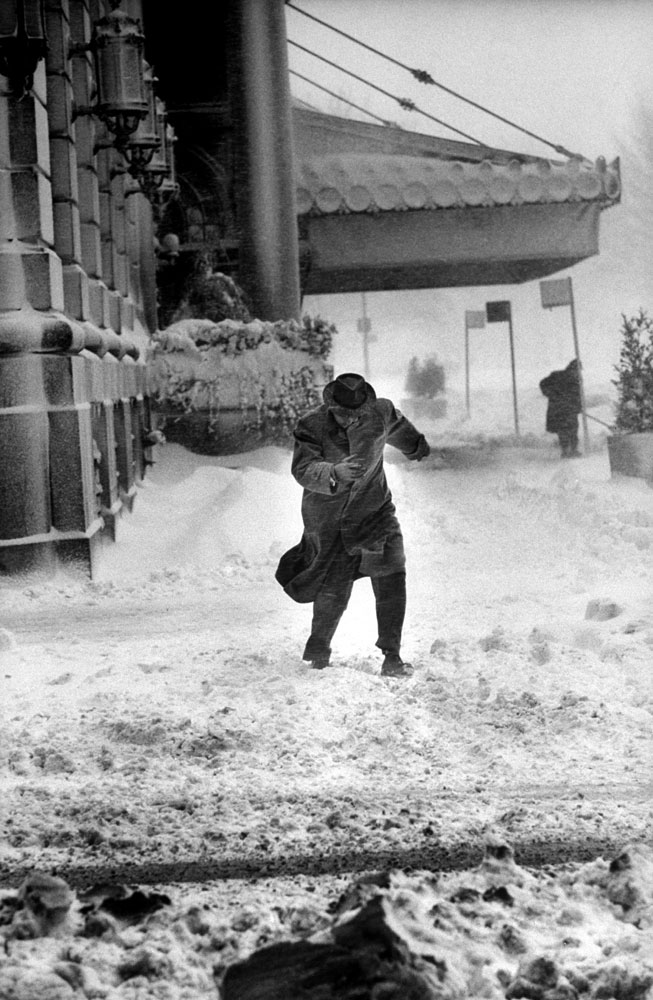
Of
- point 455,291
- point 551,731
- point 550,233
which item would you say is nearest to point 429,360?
point 455,291

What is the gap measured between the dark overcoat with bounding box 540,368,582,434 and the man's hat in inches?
65.4

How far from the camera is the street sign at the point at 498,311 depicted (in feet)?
17.2

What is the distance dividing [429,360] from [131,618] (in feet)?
4.92

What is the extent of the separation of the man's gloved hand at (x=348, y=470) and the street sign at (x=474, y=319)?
5.39 feet

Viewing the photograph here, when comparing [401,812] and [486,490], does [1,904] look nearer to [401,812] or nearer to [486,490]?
[401,812]

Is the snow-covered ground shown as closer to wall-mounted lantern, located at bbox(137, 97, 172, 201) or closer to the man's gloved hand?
the man's gloved hand

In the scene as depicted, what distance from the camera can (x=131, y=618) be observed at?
4.30m

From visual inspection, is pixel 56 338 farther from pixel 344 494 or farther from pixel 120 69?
pixel 344 494

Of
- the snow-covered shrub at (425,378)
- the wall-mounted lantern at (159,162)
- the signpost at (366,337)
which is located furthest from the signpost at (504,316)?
the wall-mounted lantern at (159,162)

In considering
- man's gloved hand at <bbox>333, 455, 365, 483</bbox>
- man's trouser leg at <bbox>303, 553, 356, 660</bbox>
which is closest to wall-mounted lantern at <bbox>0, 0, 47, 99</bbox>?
man's gloved hand at <bbox>333, 455, 365, 483</bbox>

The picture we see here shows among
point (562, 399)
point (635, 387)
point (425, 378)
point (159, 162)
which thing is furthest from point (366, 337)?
point (635, 387)

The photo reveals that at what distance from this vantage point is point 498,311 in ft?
17.7

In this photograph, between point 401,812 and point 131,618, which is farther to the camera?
point 131,618

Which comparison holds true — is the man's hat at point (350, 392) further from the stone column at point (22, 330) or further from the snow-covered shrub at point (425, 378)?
the stone column at point (22, 330)
